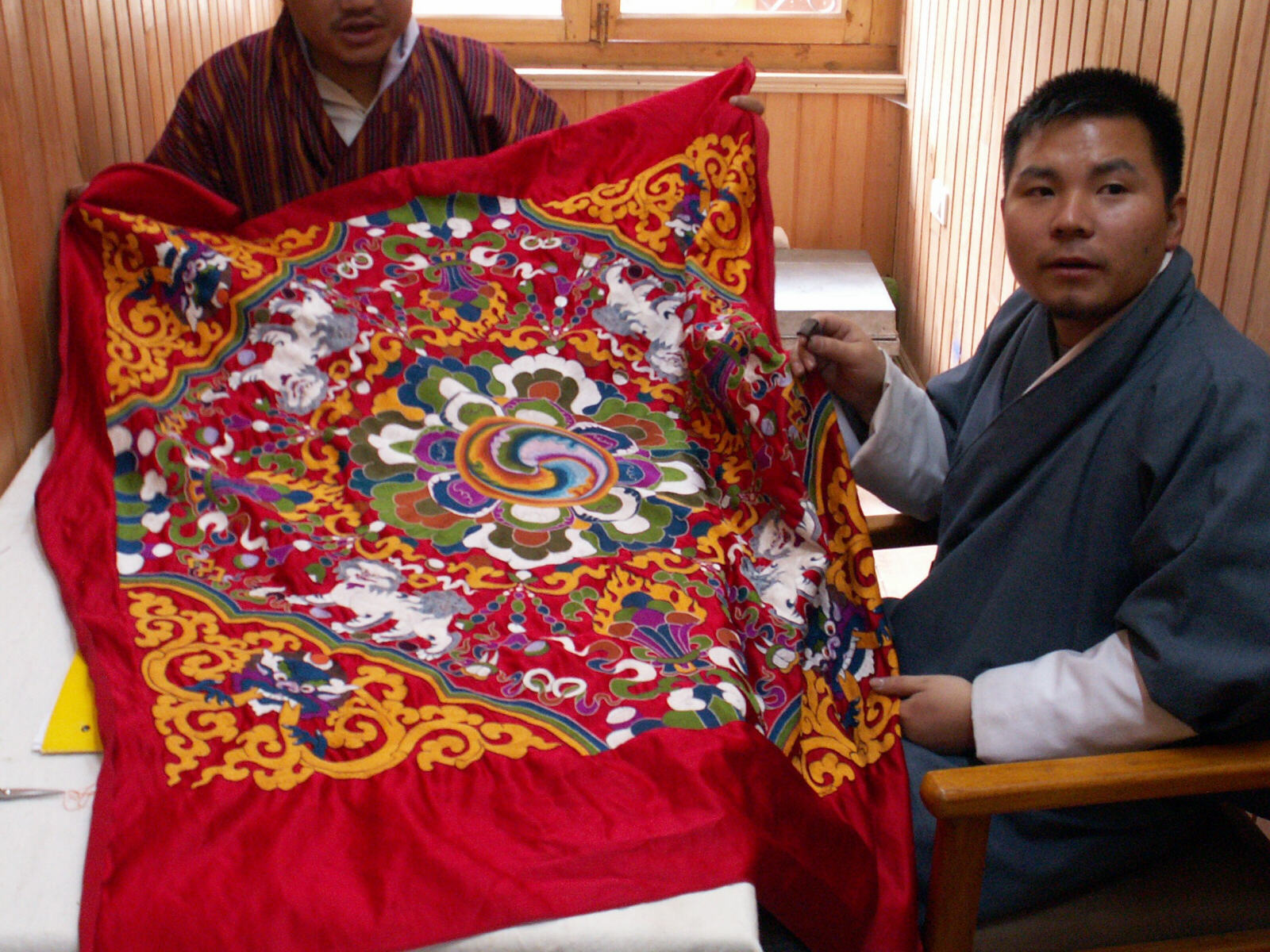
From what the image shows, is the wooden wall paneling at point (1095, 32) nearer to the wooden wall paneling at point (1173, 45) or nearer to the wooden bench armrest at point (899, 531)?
the wooden wall paneling at point (1173, 45)

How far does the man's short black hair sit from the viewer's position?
1179 mm

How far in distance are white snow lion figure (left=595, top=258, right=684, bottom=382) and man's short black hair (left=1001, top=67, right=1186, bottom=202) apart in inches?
20.0

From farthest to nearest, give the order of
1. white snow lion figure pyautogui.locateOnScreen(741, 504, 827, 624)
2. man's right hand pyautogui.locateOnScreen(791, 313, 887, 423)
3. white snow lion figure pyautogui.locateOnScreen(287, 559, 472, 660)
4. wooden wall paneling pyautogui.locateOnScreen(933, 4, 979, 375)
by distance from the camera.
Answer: wooden wall paneling pyautogui.locateOnScreen(933, 4, 979, 375) < man's right hand pyautogui.locateOnScreen(791, 313, 887, 423) < white snow lion figure pyautogui.locateOnScreen(741, 504, 827, 624) < white snow lion figure pyautogui.locateOnScreen(287, 559, 472, 660)

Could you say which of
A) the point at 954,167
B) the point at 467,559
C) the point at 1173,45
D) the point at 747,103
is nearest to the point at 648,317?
the point at 747,103

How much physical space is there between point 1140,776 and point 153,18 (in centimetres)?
203

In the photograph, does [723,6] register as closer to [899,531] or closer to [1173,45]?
[1173,45]

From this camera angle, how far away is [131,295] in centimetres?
145

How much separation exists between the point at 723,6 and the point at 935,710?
295 cm

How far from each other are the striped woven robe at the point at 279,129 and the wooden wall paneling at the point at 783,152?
1920 mm

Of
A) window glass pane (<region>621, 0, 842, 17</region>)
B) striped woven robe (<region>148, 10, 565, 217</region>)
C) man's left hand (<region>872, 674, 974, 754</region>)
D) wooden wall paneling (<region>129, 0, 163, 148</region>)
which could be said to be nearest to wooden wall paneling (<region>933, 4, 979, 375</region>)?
window glass pane (<region>621, 0, 842, 17</region>)

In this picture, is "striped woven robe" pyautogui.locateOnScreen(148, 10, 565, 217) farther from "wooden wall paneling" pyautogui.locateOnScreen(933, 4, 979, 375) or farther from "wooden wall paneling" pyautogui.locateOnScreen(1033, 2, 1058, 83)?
"wooden wall paneling" pyautogui.locateOnScreen(933, 4, 979, 375)

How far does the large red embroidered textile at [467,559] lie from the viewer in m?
0.90

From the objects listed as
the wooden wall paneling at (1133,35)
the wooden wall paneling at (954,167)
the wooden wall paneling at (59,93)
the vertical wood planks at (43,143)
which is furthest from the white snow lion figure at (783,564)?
the wooden wall paneling at (954,167)

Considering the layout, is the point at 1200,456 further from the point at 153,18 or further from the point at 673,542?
the point at 153,18
